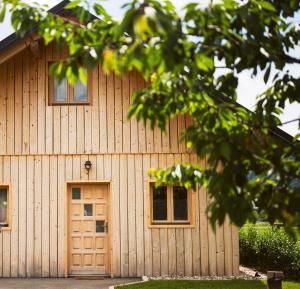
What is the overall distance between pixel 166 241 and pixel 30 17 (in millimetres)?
8541

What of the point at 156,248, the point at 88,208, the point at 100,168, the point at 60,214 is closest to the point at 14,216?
the point at 60,214

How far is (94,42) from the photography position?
Result: 13.9ft

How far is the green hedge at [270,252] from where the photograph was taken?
44.3ft

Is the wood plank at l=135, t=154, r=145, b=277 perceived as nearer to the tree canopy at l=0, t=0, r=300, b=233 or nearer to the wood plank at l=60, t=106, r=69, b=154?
the wood plank at l=60, t=106, r=69, b=154

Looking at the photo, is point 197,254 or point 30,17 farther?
point 197,254

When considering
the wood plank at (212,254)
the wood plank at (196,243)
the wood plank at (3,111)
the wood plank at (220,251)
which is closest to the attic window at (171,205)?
the wood plank at (196,243)

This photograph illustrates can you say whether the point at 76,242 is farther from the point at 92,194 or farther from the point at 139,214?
the point at 139,214

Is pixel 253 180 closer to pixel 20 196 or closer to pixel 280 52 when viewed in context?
pixel 280 52

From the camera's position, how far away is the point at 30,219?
12.2 metres

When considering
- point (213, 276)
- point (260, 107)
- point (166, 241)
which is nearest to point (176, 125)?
point (166, 241)

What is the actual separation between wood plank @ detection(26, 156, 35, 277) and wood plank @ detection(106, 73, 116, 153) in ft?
5.80

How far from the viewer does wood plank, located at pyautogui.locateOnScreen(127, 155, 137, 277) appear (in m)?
12.2

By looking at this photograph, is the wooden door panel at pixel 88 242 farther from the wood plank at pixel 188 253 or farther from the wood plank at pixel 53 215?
the wood plank at pixel 188 253

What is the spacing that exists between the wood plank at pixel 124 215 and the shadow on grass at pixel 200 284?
42.2 inches
